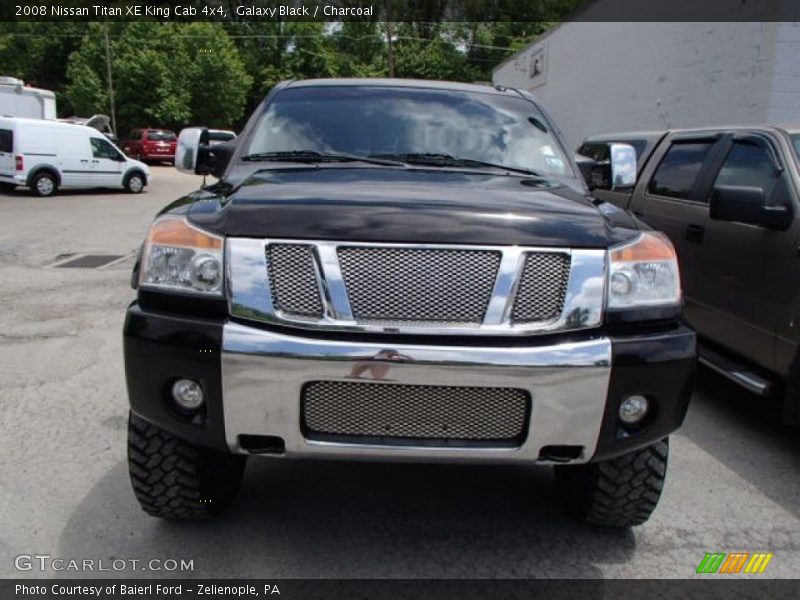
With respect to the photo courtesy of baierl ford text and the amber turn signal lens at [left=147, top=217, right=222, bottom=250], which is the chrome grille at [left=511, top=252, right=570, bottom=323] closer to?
the photo courtesy of baierl ford text

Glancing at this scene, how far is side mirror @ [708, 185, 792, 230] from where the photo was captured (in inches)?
157

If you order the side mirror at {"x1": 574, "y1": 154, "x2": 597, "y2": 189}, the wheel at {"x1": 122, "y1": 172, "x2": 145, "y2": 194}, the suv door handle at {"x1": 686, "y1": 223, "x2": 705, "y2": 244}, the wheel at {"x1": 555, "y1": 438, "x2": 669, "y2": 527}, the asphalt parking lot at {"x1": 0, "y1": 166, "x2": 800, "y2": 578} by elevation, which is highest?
the side mirror at {"x1": 574, "y1": 154, "x2": 597, "y2": 189}

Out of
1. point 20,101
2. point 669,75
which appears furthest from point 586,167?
point 20,101

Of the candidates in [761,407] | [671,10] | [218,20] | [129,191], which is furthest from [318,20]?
[761,407]

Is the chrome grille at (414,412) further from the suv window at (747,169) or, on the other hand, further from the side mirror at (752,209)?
the suv window at (747,169)

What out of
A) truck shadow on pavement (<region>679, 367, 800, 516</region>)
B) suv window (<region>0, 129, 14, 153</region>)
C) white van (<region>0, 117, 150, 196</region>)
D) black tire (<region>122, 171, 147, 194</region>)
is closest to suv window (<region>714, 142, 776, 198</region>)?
truck shadow on pavement (<region>679, 367, 800, 516</region>)

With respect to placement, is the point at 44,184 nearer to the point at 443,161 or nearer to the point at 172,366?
the point at 443,161

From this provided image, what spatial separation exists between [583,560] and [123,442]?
2381mm

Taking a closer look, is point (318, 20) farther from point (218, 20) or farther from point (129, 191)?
point (129, 191)

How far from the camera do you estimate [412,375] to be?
230cm

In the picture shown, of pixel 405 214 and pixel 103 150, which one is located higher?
pixel 405 214

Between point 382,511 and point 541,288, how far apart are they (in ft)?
4.29

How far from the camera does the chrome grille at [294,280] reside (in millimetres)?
2350

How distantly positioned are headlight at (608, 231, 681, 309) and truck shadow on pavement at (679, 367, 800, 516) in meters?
1.49
